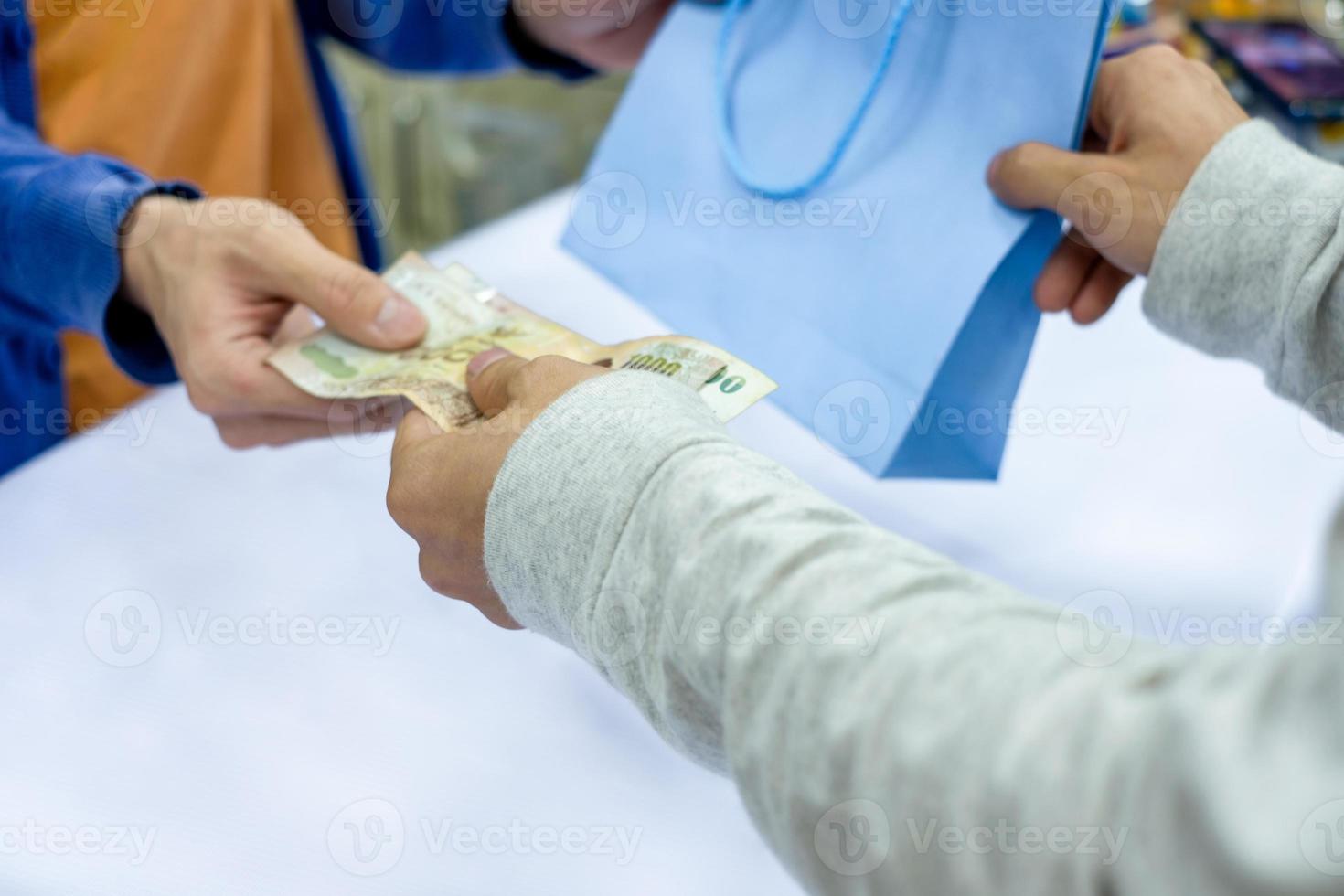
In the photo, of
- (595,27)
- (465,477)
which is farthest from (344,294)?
(595,27)

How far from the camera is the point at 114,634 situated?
58cm

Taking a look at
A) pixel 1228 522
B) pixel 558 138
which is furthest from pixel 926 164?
pixel 558 138

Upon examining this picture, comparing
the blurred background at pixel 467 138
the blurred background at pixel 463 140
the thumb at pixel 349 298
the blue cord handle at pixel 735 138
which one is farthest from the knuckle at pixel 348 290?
the blurred background at pixel 467 138

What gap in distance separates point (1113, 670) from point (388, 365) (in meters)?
0.44

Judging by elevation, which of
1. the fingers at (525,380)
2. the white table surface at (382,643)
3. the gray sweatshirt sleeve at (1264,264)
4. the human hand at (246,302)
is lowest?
the white table surface at (382,643)

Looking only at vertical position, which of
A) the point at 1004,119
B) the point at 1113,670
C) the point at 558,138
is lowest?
the point at 558,138

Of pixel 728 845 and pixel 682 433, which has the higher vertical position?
pixel 682 433

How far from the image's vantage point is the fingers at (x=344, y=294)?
2.04 feet

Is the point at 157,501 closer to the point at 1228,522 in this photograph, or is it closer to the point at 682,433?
the point at 682,433

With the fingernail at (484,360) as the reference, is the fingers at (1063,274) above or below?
above

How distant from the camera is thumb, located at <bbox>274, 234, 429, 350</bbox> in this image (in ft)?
2.04

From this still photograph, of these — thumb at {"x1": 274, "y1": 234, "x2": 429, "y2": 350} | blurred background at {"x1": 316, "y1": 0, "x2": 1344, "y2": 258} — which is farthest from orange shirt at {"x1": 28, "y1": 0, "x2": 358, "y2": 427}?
blurred background at {"x1": 316, "y1": 0, "x2": 1344, "y2": 258}

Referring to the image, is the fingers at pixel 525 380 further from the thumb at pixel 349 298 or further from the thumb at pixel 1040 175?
the thumb at pixel 1040 175

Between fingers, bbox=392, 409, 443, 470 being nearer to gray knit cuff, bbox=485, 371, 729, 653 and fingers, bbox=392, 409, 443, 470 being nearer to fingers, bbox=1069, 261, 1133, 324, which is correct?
gray knit cuff, bbox=485, 371, 729, 653
